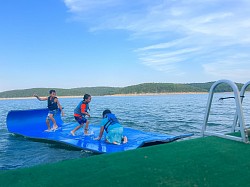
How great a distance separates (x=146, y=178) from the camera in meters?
3.20

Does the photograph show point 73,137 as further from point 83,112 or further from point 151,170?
point 151,170

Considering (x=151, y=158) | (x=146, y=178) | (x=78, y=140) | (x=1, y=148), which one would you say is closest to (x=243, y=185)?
(x=146, y=178)

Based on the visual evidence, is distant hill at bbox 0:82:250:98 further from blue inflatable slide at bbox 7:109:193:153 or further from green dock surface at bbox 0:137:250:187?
green dock surface at bbox 0:137:250:187

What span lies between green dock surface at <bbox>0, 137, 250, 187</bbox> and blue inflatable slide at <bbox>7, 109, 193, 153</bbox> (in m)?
2.98

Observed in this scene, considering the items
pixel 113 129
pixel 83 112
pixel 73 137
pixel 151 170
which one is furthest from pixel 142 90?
pixel 151 170

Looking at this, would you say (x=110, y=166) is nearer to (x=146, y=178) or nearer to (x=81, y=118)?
(x=146, y=178)

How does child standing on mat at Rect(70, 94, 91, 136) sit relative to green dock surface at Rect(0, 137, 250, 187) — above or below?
above

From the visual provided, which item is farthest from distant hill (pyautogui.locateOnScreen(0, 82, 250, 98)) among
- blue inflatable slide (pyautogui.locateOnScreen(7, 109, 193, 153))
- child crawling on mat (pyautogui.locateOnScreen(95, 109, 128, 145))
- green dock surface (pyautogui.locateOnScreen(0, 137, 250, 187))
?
green dock surface (pyautogui.locateOnScreen(0, 137, 250, 187))

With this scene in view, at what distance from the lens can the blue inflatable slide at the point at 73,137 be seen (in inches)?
294

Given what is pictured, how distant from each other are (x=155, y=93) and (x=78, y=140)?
143198 mm

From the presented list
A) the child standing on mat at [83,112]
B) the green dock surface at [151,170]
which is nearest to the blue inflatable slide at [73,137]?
the child standing on mat at [83,112]

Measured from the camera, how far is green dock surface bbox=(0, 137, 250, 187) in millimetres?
3105

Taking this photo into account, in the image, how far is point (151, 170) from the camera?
11.4 feet

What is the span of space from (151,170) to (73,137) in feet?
20.1
